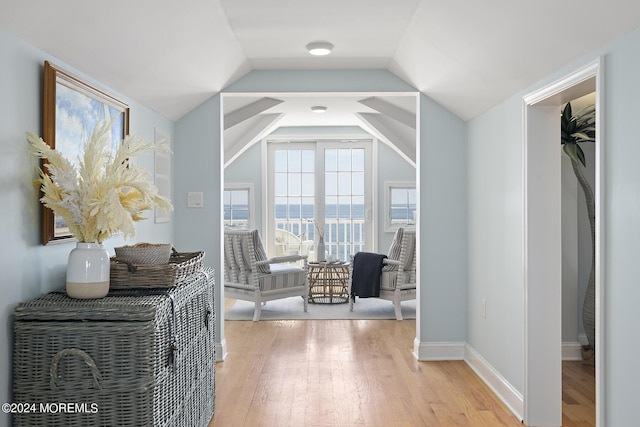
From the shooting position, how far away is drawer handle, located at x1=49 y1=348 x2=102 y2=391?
6.89ft

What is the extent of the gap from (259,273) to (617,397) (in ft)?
14.7

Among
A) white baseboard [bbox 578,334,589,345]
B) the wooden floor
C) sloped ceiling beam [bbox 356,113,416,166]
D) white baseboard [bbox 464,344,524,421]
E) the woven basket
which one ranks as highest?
sloped ceiling beam [bbox 356,113,416,166]

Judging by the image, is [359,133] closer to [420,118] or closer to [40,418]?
[420,118]

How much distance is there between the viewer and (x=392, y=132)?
748cm

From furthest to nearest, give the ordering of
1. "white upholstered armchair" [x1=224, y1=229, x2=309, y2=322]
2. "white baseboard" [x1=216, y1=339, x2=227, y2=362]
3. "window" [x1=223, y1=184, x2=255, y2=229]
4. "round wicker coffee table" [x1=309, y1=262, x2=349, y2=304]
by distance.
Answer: "window" [x1=223, y1=184, x2=255, y2=229]
"round wicker coffee table" [x1=309, y1=262, x2=349, y2=304]
"white upholstered armchair" [x1=224, y1=229, x2=309, y2=322]
"white baseboard" [x1=216, y1=339, x2=227, y2=362]

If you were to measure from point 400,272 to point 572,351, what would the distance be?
6.84 ft

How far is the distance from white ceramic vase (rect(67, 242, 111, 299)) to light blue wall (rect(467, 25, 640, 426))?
2.04m

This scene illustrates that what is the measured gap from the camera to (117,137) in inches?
132

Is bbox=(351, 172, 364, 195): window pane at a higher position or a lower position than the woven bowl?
higher

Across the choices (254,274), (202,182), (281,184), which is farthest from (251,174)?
(202,182)

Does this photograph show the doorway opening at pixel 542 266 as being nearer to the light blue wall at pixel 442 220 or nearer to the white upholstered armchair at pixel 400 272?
the light blue wall at pixel 442 220

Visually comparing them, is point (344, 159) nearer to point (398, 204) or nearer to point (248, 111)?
point (398, 204)

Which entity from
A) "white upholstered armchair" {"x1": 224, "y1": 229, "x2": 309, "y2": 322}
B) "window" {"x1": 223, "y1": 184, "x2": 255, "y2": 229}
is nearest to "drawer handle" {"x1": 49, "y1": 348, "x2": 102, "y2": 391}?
"white upholstered armchair" {"x1": 224, "y1": 229, "x2": 309, "y2": 322}

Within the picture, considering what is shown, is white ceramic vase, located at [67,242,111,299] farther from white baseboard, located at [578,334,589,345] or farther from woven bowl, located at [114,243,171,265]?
white baseboard, located at [578,334,589,345]
